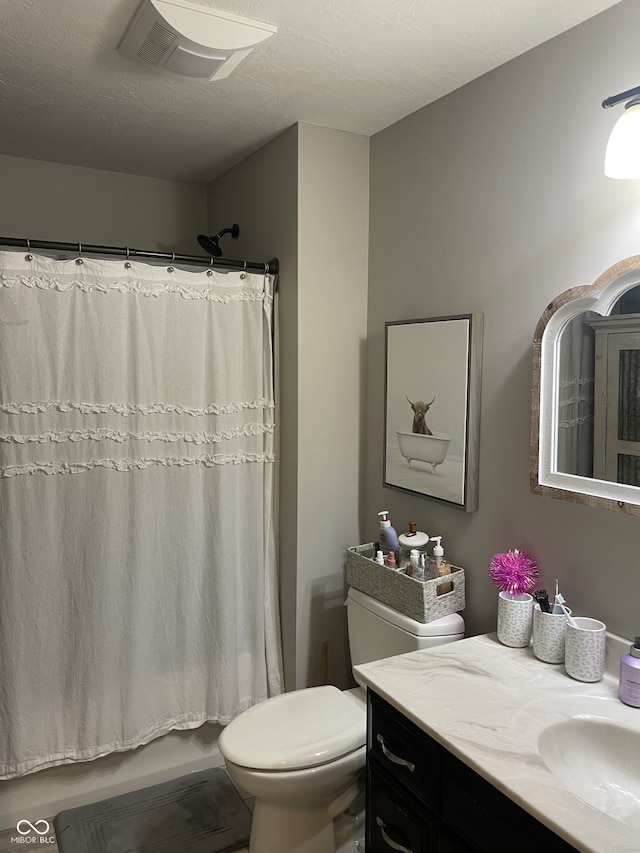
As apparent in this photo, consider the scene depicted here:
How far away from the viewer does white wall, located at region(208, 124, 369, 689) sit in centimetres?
237

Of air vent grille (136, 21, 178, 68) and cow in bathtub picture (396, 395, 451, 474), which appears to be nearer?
air vent grille (136, 21, 178, 68)

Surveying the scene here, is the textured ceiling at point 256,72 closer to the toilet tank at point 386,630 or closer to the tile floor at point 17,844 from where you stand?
the toilet tank at point 386,630

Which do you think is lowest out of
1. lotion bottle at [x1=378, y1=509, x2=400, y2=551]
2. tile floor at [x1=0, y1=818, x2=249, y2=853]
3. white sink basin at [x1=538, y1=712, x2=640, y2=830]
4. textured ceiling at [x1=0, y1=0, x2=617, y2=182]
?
tile floor at [x1=0, y1=818, x2=249, y2=853]

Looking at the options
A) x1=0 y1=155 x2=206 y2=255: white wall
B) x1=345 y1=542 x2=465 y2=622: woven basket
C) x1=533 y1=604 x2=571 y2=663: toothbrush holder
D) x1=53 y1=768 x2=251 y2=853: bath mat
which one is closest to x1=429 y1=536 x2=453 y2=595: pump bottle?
x1=345 y1=542 x2=465 y2=622: woven basket

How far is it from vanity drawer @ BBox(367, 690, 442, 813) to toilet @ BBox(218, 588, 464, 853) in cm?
23

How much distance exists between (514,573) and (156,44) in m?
1.67

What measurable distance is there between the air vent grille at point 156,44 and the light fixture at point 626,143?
3.53 ft

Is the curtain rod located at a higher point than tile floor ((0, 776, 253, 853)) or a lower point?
higher

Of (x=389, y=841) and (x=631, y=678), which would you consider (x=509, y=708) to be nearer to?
(x=631, y=678)

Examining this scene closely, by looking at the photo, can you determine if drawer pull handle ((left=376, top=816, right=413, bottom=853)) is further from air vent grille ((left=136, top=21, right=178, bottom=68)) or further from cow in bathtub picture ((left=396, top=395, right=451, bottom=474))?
air vent grille ((left=136, top=21, right=178, bottom=68))

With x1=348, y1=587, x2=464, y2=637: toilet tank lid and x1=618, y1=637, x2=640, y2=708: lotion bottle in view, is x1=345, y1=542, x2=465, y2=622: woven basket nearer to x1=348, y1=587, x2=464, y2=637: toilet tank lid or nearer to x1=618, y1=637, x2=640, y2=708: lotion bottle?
x1=348, y1=587, x2=464, y2=637: toilet tank lid

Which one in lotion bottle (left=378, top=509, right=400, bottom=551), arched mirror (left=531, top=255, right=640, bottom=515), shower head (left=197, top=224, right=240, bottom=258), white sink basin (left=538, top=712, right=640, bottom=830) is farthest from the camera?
shower head (left=197, top=224, right=240, bottom=258)

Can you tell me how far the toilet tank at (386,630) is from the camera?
194 centimetres

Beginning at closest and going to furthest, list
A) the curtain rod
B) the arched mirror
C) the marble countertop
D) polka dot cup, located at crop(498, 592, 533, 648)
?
the marble countertop < the arched mirror < polka dot cup, located at crop(498, 592, 533, 648) < the curtain rod
